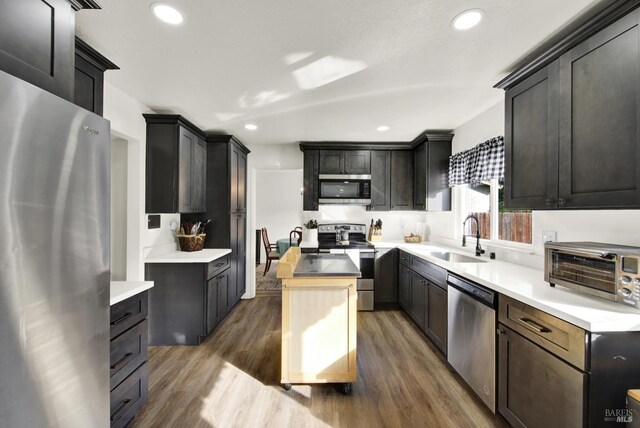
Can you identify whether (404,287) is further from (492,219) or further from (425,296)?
(492,219)

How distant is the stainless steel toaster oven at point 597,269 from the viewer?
4.13ft

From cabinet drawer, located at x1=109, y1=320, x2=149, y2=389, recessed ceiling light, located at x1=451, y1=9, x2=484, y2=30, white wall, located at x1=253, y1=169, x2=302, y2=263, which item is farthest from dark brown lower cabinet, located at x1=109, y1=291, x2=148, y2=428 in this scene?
white wall, located at x1=253, y1=169, x2=302, y2=263

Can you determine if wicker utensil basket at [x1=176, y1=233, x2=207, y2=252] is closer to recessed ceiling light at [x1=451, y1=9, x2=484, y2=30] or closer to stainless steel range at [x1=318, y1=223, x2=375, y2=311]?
stainless steel range at [x1=318, y1=223, x2=375, y2=311]

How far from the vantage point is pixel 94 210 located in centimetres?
107

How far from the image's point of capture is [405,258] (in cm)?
359

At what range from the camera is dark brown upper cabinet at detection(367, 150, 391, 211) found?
13.9 ft

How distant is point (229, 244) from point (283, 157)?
166 centimetres

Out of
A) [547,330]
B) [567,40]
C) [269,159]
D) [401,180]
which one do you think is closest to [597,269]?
[547,330]

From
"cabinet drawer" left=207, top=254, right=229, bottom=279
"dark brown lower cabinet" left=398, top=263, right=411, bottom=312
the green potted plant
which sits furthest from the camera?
the green potted plant

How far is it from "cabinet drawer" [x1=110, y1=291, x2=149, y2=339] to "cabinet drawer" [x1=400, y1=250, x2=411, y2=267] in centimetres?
284

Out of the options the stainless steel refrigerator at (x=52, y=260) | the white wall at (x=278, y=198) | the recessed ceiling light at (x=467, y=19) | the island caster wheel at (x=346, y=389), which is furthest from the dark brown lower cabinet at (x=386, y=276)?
the white wall at (x=278, y=198)

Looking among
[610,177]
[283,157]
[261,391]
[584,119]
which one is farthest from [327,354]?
[283,157]

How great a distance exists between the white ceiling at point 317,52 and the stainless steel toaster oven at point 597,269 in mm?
1290

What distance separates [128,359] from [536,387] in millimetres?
2407
